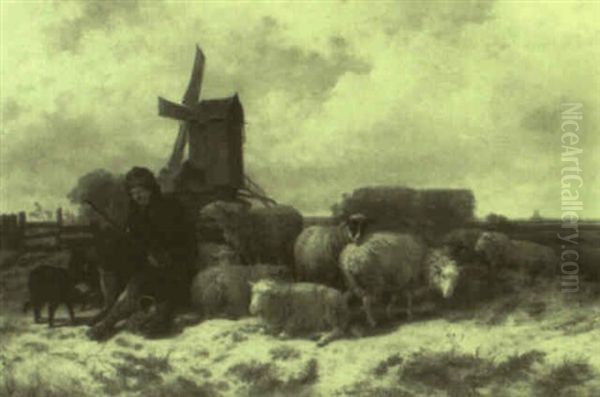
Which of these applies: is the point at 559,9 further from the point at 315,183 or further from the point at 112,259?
the point at 112,259

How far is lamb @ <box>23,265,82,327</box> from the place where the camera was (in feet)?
21.0

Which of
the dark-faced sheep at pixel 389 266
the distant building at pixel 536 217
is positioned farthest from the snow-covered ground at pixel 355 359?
the distant building at pixel 536 217

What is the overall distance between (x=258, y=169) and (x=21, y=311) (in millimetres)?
2264

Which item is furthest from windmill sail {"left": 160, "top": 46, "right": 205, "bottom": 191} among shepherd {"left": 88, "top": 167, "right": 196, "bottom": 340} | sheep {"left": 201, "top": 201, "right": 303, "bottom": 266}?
sheep {"left": 201, "top": 201, "right": 303, "bottom": 266}

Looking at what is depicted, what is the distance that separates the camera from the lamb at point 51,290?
21.0 feet

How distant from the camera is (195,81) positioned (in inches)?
234

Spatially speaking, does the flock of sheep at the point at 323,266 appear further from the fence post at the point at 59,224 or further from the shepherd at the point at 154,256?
the fence post at the point at 59,224

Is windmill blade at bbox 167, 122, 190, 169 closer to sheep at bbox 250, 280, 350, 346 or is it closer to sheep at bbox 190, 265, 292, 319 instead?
sheep at bbox 190, 265, 292, 319

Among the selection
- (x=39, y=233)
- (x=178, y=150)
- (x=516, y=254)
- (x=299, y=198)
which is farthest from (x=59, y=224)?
(x=516, y=254)

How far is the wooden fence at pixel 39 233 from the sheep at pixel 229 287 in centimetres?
103

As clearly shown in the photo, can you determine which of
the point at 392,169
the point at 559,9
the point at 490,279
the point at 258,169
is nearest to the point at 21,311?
the point at 258,169

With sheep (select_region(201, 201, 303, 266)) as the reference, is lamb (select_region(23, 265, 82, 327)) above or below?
below

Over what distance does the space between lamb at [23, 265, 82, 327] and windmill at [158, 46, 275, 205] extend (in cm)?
110

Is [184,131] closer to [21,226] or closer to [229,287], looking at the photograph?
[229,287]
